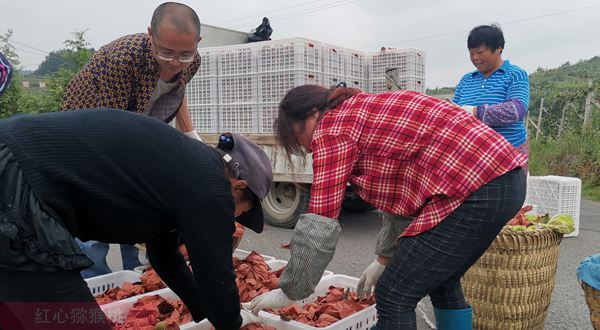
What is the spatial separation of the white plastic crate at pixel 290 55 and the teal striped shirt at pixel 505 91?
2.55m

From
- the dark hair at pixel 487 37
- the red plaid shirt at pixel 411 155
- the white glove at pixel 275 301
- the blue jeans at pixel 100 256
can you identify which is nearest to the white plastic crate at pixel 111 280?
the blue jeans at pixel 100 256

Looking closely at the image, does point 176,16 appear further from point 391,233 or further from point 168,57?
point 391,233

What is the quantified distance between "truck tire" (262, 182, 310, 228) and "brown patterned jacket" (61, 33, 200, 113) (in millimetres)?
3816

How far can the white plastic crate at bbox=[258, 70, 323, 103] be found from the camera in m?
6.39

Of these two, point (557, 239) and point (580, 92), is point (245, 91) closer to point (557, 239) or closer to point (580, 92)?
point (557, 239)

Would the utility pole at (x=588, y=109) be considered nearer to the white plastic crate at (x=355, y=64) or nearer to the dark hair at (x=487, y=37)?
the white plastic crate at (x=355, y=64)

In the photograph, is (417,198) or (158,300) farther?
(158,300)

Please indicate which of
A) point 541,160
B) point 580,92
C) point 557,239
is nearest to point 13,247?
point 557,239

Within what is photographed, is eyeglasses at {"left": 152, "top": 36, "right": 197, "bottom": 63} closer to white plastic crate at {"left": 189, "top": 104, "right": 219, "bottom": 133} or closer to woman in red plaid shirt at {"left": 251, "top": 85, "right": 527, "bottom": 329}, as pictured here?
woman in red plaid shirt at {"left": 251, "top": 85, "right": 527, "bottom": 329}

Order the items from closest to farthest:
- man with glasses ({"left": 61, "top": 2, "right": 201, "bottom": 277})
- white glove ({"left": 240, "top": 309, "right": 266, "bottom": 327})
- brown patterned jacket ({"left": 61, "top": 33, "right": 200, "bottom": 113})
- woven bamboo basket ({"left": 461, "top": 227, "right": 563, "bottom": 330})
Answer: white glove ({"left": 240, "top": 309, "right": 266, "bottom": 327}) → man with glasses ({"left": 61, "top": 2, "right": 201, "bottom": 277}) → brown patterned jacket ({"left": 61, "top": 33, "right": 200, "bottom": 113}) → woven bamboo basket ({"left": 461, "top": 227, "right": 563, "bottom": 330})

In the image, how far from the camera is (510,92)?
402 centimetres

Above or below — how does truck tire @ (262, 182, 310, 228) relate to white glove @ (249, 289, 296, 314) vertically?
below

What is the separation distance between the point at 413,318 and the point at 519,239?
1296mm

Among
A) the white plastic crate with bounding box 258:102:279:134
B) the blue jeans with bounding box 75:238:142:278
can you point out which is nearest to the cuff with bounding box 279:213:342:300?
the blue jeans with bounding box 75:238:142:278
